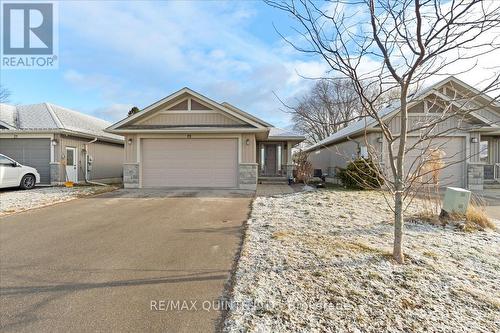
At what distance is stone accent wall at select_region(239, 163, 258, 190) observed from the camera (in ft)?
40.4

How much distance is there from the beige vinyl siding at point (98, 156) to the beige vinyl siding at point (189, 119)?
453 centimetres

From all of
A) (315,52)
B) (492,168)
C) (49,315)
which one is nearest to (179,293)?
(49,315)

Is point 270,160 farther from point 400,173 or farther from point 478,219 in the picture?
point 400,173

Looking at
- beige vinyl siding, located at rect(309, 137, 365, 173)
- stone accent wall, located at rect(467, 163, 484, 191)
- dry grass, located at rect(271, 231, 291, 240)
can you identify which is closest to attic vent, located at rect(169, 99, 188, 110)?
beige vinyl siding, located at rect(309, 137, 365, 173)

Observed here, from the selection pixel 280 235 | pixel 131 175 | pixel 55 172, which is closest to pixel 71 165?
pixel 55 172

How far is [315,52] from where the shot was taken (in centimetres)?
396

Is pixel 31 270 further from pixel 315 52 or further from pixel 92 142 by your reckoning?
pixel 92 142

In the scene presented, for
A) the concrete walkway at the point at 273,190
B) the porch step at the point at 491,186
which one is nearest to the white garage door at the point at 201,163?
the concrete walkway at the point at 273,190

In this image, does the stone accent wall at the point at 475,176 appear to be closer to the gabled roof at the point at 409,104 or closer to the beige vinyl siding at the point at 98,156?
the gabled roof at the point at 409,104

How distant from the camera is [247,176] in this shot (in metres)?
12.3

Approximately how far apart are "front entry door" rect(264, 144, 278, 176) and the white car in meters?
12.5

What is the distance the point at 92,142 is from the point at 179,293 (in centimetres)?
1492

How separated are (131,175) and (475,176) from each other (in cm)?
1567
